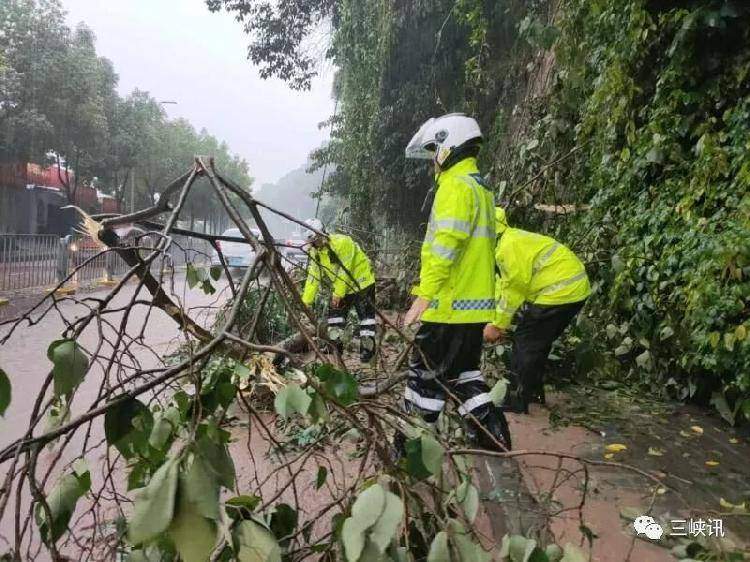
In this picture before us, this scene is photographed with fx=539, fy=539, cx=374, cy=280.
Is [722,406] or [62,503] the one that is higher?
[62,503]

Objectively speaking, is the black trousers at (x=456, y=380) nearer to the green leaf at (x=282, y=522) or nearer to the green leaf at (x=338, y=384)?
the green leaf at (x=282, y=522)

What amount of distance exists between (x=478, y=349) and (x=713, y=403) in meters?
1.95

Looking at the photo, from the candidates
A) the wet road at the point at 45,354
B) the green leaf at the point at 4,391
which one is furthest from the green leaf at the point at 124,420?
the wet road at the point at 45,354

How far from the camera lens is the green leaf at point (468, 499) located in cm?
103

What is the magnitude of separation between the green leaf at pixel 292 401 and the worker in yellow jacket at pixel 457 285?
74.4 inches

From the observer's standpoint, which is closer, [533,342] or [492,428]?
[492,428]

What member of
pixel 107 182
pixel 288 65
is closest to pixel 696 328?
pixel 288 65

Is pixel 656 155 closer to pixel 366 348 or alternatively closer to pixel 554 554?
pixel 366 348

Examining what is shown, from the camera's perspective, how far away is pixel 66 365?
0.88 meters

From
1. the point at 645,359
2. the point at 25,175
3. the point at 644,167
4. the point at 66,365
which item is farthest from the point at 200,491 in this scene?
the point at 25,175

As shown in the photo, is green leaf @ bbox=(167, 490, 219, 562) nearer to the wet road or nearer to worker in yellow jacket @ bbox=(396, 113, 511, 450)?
the wet road

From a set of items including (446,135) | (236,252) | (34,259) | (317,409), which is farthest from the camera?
(236,252)

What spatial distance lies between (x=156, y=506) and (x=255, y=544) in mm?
195

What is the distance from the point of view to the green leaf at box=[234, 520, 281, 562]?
78 cm
